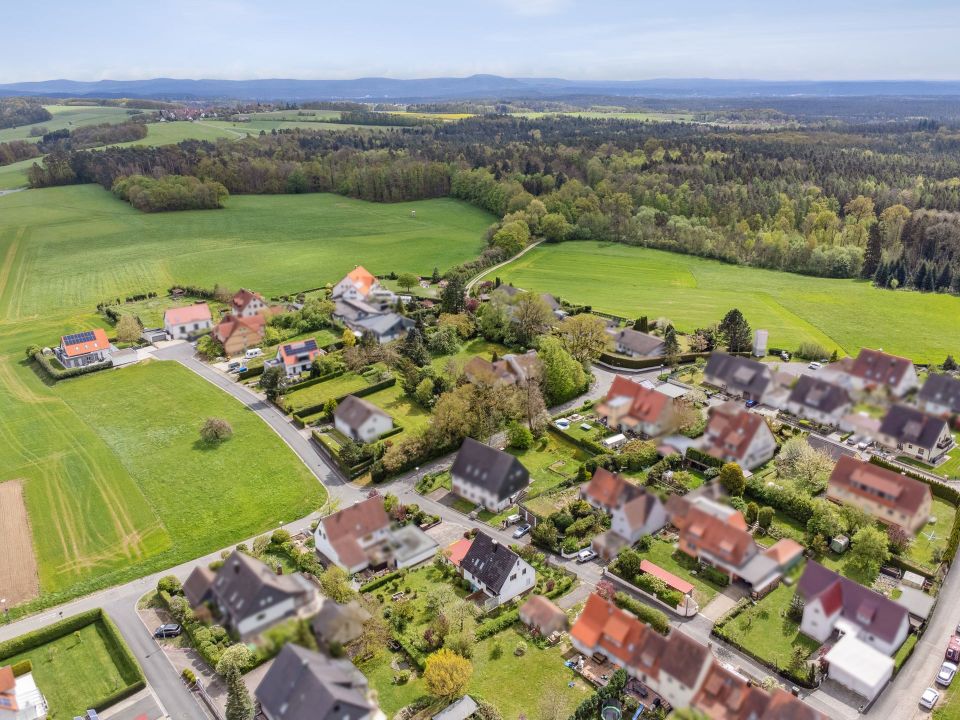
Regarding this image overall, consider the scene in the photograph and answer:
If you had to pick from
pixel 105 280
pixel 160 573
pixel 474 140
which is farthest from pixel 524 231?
pixel 474 140

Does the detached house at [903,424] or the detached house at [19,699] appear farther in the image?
the detached house at [19,699]

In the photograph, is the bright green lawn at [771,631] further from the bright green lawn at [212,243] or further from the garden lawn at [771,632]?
the bright green lawn at [212,243]

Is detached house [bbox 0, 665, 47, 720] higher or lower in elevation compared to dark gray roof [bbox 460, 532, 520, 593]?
lower

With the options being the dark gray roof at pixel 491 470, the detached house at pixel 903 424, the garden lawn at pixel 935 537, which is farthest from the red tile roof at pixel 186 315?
the detached house at pixel 903 424

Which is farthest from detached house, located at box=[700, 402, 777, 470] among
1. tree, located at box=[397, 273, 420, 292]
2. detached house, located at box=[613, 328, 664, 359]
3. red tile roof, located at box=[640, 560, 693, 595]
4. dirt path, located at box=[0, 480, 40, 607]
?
tree, located at box=[397, 273, 420, 292]

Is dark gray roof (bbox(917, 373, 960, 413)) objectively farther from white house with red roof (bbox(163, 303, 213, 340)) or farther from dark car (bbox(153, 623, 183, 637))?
white house with red roof (bbox(163, 303, 213, 340))

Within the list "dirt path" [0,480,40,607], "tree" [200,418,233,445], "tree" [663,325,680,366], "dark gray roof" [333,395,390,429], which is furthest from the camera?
"tree" [200,418,233,445]
